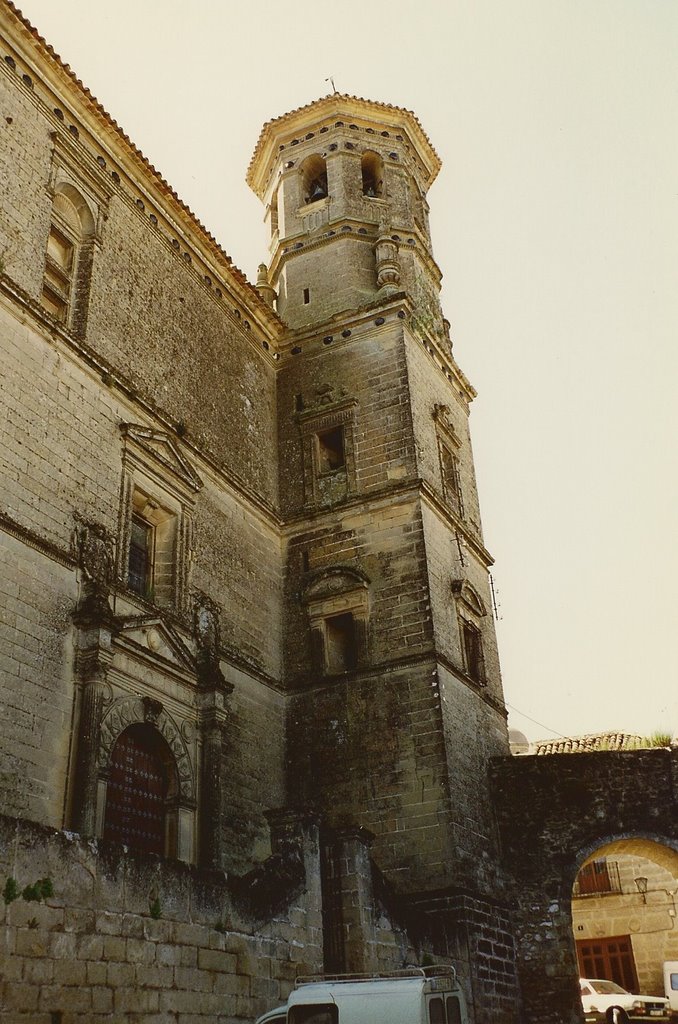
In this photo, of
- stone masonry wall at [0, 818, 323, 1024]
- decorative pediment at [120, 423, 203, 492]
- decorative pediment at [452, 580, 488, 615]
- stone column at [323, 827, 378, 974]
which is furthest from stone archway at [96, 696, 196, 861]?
decorative pediment at [452, 580, 488, 615]

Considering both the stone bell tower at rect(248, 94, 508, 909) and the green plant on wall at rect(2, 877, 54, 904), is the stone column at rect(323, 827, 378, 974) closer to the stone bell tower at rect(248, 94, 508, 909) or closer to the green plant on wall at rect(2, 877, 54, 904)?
the stone bell tower at rect(248, 94, 508, 909)

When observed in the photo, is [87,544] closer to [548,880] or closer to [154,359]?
[154,359]

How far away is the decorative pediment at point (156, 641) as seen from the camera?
42.0 feet

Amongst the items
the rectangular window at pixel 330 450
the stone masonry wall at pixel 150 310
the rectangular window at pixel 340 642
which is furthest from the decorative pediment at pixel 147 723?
the rectangular window at pixel 330 450

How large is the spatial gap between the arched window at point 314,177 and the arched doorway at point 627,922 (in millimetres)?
17994

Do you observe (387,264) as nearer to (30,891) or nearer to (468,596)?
(468,596)

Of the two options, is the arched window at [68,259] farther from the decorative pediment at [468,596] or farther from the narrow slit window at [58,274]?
the decorative pediment at [468,596]

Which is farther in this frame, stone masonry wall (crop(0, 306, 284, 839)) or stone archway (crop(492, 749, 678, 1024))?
stone archway (crop(492, 749, 678, 1024))

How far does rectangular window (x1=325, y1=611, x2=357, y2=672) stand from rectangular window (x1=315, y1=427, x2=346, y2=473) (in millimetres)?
3073

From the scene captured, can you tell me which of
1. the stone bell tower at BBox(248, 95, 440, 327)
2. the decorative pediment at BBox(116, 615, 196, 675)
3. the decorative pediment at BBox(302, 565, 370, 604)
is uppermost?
the stone bell tower at BBox(248, 95, 440, 327)

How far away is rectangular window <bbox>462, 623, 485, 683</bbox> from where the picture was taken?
17812mm

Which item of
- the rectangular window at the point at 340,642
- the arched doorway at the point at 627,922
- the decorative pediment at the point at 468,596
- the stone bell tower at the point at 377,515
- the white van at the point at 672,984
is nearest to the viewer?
the stone bell tower at the point at 377,515

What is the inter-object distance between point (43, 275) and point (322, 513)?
655 cm

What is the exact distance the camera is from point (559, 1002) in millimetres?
14742
